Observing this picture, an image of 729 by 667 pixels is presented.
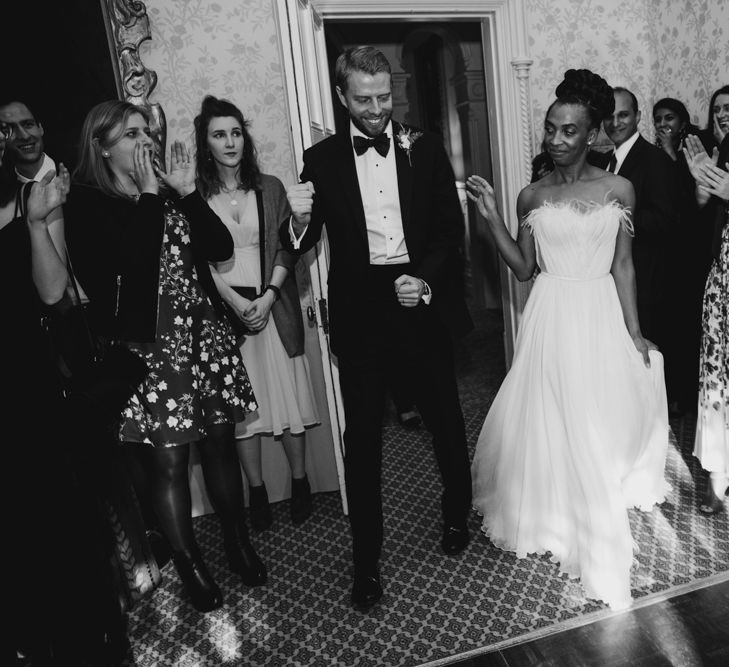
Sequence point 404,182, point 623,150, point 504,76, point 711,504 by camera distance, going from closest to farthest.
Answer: point 404,182 → point 711,504 → point 623,150 → point 504,76

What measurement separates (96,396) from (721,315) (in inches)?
85.8

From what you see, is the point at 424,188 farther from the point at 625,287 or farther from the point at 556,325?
the point at 625,287

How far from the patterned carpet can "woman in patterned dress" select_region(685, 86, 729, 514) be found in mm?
227

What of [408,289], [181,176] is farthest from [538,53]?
[181,176]

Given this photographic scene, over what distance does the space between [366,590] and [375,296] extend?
1021 millimetres

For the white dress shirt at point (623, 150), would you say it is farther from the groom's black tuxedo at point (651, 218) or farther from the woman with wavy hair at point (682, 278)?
the woman with wavy hair at point (682, 278)

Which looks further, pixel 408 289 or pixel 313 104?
pixel 313 104

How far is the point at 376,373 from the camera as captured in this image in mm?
2213

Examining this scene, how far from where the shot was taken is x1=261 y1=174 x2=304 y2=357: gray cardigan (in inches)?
105

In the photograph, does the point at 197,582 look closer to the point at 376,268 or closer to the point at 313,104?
the point at 376,268

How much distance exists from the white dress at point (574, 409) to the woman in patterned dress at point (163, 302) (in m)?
1.05

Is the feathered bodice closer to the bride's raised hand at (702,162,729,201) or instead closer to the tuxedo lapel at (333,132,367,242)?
the bride's raised hand at (702,162,729,201)

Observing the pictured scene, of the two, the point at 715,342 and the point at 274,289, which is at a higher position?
the point at 274,289

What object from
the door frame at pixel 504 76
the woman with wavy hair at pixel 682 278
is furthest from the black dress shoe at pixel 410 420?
the woman with wavy hair at pixel 682 278
